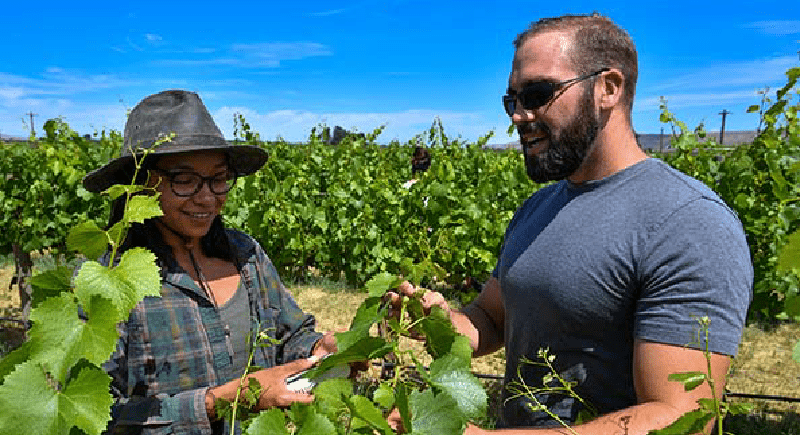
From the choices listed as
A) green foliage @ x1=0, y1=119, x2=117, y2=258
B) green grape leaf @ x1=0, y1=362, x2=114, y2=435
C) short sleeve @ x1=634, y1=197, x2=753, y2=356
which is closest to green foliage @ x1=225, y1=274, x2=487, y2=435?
green grape leaf @ x1=0, y1=362, x2=114, y2=435

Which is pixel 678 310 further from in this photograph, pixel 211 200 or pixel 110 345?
pixel 211 200

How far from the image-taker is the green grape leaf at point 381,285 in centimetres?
126

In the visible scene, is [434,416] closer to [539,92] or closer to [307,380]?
[307,380]

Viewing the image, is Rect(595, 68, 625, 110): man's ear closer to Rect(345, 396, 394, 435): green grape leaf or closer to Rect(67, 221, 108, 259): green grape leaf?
Rect(345, 396, 394, 435): green grape leaf

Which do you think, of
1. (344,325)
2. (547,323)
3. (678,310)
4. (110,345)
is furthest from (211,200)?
(344,325)

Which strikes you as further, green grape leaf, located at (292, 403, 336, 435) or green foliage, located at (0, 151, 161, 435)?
green foliage, located at (0, 151, 161, 435)

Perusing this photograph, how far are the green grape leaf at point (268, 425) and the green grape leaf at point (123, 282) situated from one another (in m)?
0.29

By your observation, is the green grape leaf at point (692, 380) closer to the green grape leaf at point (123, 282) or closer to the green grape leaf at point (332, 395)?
the green grape leaf at point (332, 395)

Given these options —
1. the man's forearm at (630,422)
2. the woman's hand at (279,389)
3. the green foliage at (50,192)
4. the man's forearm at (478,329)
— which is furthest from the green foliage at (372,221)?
the man's forearm at (630,422)

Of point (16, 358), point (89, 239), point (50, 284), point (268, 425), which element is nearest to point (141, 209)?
point (89, 239)

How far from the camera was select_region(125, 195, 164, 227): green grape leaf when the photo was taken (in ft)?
3.69

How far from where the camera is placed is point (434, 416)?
99 centimetres

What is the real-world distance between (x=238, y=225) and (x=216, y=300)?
5.49 meters

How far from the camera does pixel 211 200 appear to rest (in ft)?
6.61
